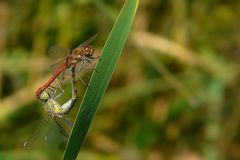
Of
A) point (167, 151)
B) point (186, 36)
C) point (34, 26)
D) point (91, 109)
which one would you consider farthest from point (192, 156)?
point (91, 109)

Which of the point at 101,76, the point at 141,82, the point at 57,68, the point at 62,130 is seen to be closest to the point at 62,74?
the point at 57,68

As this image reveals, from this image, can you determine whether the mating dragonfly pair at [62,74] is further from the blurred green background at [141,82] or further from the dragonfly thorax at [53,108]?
the blurred green background at [141,82]

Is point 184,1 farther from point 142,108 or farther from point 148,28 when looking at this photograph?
point 142,108

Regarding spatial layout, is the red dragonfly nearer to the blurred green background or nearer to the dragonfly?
the dragonfly

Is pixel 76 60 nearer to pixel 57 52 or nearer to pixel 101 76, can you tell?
pixel 57 52

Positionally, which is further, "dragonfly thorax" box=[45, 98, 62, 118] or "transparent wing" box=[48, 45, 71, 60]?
"transparent wing" box=[48, 45, 71, 60]

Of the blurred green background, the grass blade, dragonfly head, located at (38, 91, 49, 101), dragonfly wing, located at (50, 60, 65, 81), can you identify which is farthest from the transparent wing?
the blurred green background
